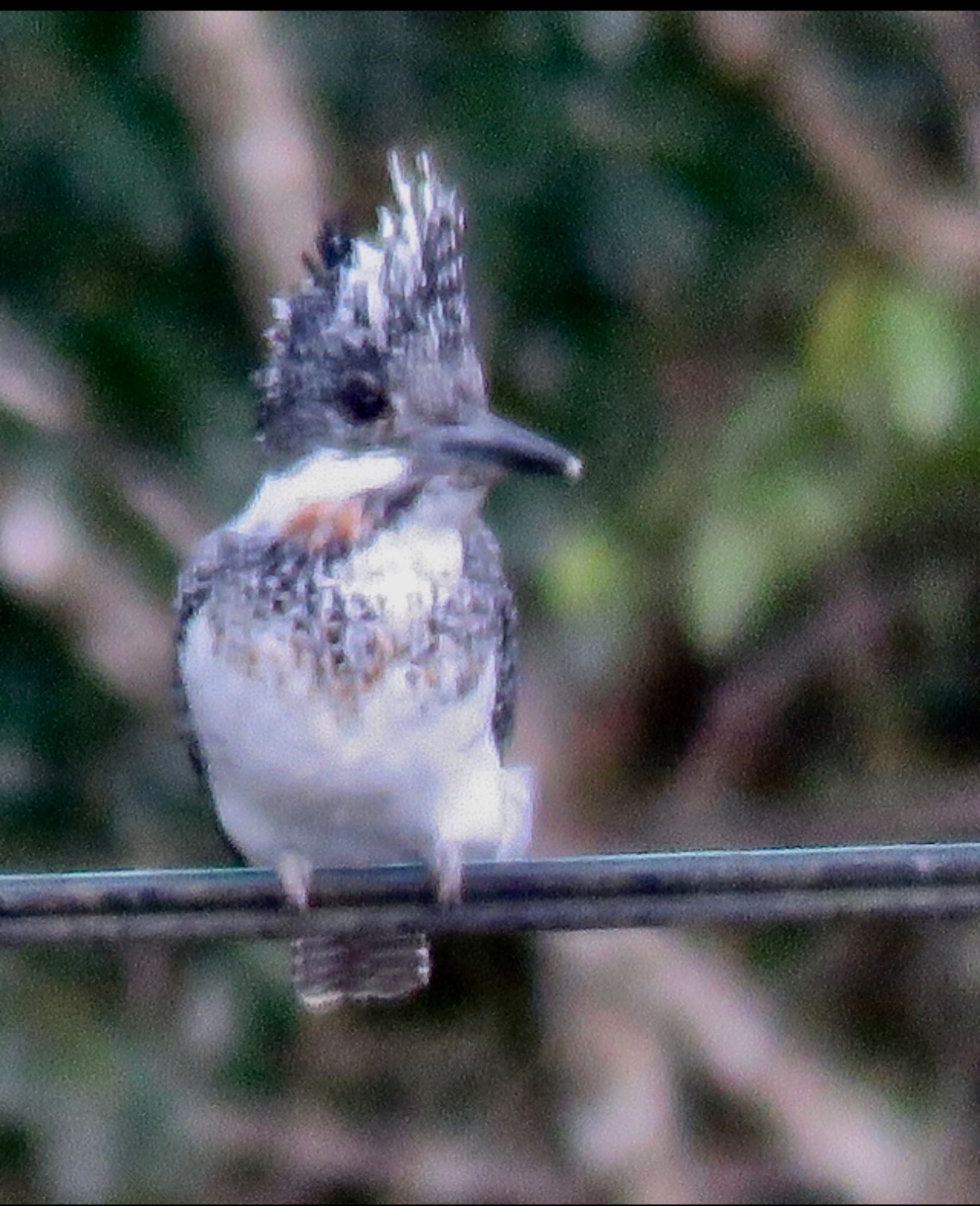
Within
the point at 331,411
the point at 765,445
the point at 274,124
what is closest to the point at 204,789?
the point at 331,411

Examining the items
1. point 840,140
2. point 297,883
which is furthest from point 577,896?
point 840,140

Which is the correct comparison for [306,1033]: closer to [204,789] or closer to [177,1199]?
[177,1199]

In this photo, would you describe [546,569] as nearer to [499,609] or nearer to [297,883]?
[499,609]

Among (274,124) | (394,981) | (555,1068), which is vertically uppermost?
(274,124)

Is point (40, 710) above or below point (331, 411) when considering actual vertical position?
above

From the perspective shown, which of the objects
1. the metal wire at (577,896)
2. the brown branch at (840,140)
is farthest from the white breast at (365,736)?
the brown branch at (840,140)

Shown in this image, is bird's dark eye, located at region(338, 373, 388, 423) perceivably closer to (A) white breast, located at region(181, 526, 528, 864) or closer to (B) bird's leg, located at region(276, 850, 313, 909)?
(A) white breast, located at region(181, 526, 528, 864)
